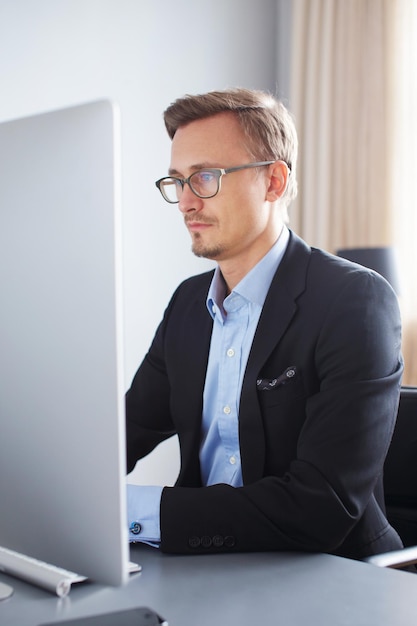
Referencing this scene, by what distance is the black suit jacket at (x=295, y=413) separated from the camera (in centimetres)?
132

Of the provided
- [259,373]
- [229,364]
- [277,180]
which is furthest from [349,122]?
[259,373]

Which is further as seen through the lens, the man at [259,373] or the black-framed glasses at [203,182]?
the black-framed glasses at [203,182]

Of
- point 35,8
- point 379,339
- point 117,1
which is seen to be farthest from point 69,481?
point 117,1

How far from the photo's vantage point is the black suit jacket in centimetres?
132

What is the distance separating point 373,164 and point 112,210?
3402 millimetres

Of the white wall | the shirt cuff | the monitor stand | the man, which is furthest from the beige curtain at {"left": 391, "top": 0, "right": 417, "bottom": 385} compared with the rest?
the monitor stand

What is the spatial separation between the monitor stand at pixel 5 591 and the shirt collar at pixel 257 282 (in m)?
0.90

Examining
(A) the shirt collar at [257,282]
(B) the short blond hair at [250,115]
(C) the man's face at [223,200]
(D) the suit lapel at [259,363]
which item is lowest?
(D) the suit lapel at [259,363]

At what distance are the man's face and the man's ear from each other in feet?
0.11

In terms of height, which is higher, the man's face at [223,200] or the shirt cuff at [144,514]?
the man's face at [223,200]

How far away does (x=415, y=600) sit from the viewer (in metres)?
1.01

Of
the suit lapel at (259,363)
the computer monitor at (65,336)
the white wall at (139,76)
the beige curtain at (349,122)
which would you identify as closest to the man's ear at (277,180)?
the suit lapel at (259,363)

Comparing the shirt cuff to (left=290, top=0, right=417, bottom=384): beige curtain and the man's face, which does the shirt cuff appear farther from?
(left=290, top=0, right=417, bottom=384): beige curtain

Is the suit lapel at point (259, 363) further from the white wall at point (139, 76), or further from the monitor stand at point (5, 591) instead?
the white wall at point (139, 76)
